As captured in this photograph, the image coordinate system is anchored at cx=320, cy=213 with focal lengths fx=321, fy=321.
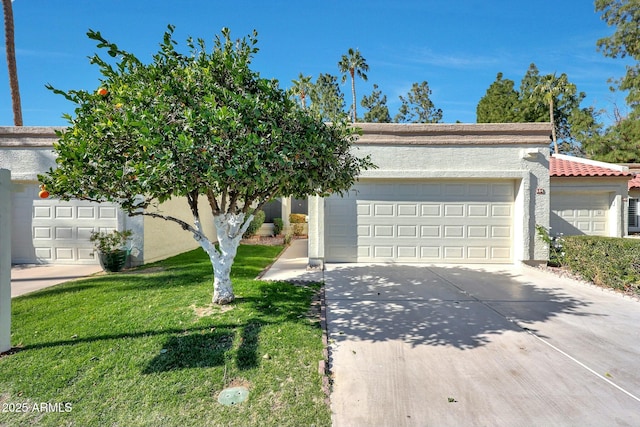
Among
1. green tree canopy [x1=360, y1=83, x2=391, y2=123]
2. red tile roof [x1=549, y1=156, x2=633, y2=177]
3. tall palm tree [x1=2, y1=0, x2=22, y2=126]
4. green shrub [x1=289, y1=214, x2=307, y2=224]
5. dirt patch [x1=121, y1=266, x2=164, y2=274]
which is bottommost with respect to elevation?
dirt patch [x1=121, y1=266, x2=164, y2=274]

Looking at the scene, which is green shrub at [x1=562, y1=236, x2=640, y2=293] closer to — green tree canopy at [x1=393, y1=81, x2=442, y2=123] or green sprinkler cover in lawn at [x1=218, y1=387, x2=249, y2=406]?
green sprinkler cover in lawn at [x1=218, y1=387, x2=249, y2=406]

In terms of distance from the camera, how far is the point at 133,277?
24.5 feet

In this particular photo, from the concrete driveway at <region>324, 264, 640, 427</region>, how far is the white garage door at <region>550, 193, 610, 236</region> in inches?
164

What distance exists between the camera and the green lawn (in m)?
2.82

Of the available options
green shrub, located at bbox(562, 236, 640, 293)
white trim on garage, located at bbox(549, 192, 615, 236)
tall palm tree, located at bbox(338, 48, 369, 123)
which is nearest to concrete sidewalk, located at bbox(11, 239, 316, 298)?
green shrub, located at bbox(562, 236, 640, 293)

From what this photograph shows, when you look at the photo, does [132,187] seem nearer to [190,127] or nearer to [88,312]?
[190,127]

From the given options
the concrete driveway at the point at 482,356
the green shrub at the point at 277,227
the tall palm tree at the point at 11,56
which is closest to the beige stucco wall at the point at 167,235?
the green shrub at the point at 277,227

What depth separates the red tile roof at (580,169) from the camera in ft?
32.7

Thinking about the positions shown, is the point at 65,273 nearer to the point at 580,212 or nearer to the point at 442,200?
the point at 442,200

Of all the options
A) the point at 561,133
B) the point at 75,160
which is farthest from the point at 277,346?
the point at 561,133

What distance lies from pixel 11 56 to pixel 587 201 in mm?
21117

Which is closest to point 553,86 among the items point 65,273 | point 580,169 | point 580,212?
point 580,169

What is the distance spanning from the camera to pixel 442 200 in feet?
30.4

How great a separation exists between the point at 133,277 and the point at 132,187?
436cm
